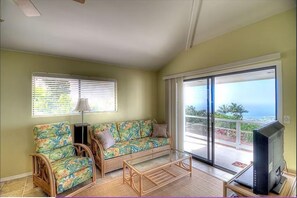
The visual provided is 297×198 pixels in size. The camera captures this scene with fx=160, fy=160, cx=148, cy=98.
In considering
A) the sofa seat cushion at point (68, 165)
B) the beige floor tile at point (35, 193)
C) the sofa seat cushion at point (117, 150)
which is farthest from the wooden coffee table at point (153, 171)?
the beige floor tile at point (35, 193)

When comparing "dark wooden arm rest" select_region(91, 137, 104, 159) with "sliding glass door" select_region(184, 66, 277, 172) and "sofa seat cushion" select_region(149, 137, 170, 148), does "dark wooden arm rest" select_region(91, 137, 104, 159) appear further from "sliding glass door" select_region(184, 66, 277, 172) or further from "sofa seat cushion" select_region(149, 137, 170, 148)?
"sliding glass door" select_region(184, 66, 277, 172)

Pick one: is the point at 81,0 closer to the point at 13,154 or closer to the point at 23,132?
the point at 23,132

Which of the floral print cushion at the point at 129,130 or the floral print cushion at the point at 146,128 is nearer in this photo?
the floral print cushion at the point at 129,130

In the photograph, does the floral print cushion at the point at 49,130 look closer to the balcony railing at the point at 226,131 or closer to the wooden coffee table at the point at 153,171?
the wooden coffee table at the point at 153,171

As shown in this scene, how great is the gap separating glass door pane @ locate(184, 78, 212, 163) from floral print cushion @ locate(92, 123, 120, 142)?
1.71 metres

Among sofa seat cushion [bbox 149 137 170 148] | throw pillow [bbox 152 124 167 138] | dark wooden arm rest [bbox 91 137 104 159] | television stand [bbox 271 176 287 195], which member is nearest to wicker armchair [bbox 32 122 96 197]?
dark wooden arm rest [bbox 91 137 104 159]

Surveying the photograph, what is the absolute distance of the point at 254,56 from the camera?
254cm

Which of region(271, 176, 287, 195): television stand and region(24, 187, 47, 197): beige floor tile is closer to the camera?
region(271, 176, 287, 195): television stand

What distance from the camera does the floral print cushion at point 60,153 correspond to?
8.08ft

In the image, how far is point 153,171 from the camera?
8.28 ft

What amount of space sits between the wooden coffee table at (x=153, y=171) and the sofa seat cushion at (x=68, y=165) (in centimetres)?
61

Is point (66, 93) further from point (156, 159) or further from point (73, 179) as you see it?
point (156, 159)

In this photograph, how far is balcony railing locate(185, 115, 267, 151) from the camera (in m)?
3.44

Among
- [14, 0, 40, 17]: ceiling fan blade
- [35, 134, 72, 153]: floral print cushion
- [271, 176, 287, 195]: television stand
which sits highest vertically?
[14, 0, 40, 17]: ceiling fan blade
